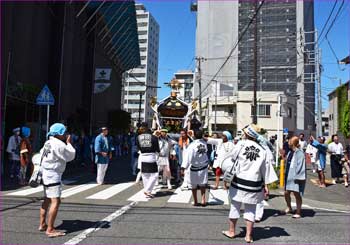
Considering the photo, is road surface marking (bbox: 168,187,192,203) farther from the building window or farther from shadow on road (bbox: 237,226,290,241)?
the building window

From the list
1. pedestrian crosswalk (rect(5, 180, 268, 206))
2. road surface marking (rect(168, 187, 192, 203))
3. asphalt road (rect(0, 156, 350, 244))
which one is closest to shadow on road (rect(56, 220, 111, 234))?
asphalt road (rect(0, 156, 350, 244))

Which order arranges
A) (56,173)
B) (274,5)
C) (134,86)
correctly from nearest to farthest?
(56,173) < (274,5) < (134,86)

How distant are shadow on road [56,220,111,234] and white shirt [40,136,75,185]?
87 centimetres

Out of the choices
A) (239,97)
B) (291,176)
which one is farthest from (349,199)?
(239,97)

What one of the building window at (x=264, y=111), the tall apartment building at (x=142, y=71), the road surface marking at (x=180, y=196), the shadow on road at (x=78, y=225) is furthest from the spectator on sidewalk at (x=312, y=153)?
the tall apartment building at (x=142, y=71)

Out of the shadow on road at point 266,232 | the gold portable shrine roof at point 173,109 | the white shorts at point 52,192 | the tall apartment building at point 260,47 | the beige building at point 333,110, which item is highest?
the tall apartment building at point 260,47

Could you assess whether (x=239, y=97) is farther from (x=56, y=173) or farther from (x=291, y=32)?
(x=56, y=173)

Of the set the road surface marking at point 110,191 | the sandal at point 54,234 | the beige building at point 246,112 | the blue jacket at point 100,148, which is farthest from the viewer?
the beige building at point 246,112

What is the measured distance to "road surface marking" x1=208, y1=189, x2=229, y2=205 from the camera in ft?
30.1

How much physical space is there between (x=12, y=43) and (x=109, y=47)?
2175 centimetres

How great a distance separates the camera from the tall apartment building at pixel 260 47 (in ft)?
176

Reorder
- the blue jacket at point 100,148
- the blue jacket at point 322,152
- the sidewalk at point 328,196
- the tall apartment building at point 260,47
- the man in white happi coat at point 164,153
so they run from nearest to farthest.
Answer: the sidewalk at point 328,196 < the man in white happi coat at point 164,153 < the blue jacket at point 100,148 < the blue jacket at point 322,152 < the tall apartment building at point 260,47

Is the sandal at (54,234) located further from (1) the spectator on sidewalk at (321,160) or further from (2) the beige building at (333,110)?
(2) the beige building at (333,110)

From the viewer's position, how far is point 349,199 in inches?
402
